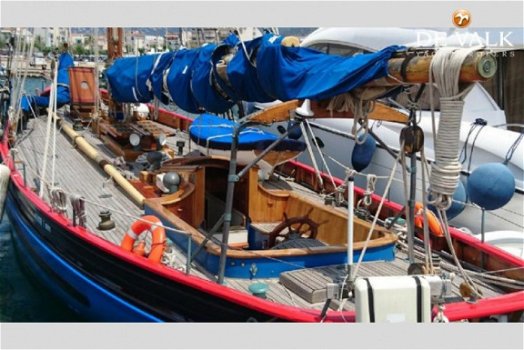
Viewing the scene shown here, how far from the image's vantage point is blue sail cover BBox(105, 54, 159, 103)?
11.4 metres

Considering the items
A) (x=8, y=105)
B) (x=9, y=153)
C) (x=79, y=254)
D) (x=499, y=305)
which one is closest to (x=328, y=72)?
(x=499, y=305)

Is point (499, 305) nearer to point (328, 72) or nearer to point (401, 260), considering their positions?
point (401, 260)

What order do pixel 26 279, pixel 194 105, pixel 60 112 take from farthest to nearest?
pixel 60 112, pixel 26 279, pixel 194 105

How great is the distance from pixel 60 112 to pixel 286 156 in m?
10.8

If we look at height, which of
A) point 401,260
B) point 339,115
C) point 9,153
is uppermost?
point 339,115

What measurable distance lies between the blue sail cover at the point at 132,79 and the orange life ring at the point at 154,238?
14.5ft

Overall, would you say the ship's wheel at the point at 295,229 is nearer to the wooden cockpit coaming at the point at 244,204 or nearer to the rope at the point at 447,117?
the wooden cockpit coaming at the point at 244,204

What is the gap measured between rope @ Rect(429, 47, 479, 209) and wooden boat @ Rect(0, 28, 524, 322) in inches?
33.8

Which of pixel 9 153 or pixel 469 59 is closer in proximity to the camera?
pixel 469 59

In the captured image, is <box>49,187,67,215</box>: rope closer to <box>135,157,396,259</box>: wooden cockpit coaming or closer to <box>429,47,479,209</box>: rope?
<box>135,157,396,259</box>: wooden cockpit coaming

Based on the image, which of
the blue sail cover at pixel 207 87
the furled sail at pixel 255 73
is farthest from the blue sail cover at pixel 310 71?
the blue sail cover at pixel 207 87

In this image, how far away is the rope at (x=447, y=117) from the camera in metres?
4.96

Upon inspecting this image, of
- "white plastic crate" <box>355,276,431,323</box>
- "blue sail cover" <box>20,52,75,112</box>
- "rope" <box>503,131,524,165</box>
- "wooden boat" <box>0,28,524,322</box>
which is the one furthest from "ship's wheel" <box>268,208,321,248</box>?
"blue sail cover" <box>20,52,75,112</box>

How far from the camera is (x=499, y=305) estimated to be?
6.12m
